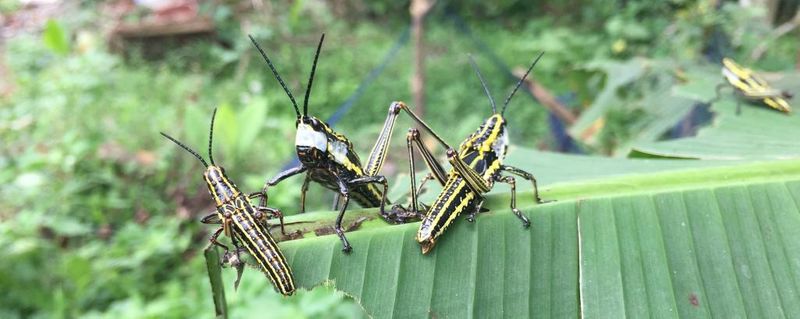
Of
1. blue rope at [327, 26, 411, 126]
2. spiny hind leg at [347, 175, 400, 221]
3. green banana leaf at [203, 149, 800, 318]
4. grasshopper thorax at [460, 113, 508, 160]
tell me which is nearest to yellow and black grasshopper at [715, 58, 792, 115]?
green banana leaf at [203, 149, 800, 318]

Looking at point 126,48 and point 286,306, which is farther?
point 126,48

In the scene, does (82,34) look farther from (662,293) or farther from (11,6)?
(662,293)

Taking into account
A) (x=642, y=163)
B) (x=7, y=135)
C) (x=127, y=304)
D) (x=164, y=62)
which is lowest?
(x=642, y=163)

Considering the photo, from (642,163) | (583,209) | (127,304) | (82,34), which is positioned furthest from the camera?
(82,34)

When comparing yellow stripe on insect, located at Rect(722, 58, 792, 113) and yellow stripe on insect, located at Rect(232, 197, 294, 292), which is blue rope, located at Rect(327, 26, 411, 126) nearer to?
yellow stripe on insect, located at Rect(232, 197, 294, 292)

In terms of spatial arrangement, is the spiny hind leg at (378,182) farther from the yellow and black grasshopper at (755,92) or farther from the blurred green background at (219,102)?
the yellow and black grasshopper at (755,92)

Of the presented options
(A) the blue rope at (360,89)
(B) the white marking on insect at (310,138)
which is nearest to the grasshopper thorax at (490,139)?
(B) the white marking on insect at (310,138)

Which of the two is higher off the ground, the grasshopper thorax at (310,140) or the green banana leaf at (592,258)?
the grasshopper thorax at (310,140)

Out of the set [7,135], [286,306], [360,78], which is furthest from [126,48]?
[286,306]
